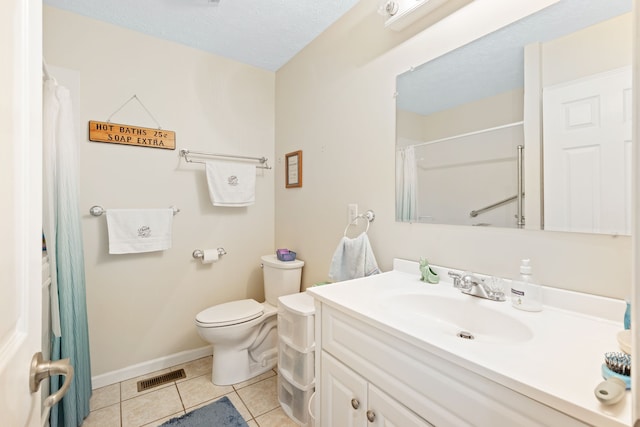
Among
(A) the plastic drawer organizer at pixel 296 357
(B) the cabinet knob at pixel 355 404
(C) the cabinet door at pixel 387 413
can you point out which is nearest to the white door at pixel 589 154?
(C) the cabinet door at pixel 387 413

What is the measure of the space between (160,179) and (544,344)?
7.32ft

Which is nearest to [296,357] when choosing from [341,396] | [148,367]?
[341,396]

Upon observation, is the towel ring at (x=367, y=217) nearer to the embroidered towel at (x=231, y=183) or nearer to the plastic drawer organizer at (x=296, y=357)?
the plastic drawer organizer at (x=296, y=357)

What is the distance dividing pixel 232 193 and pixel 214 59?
107 centimetres

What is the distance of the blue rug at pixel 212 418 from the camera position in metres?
1.48

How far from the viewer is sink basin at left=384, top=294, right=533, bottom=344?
0.88 meters

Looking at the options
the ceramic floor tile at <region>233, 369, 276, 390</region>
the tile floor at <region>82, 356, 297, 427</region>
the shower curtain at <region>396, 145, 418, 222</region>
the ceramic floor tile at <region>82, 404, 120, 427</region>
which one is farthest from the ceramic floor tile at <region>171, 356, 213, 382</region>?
the shower curtain at <region>396, 145, 418, 222</region>

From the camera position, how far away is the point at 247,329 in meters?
1.81

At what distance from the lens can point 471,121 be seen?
3.85 feet

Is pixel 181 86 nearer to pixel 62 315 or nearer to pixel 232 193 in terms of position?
pixel 232 193

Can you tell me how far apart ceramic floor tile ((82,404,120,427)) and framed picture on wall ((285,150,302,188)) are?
177 cm

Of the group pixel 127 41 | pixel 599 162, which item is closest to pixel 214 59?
pixel 127 41

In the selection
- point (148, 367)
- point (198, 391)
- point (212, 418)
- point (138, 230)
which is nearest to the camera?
point (212, 418)

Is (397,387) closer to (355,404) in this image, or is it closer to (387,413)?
(387,413)
